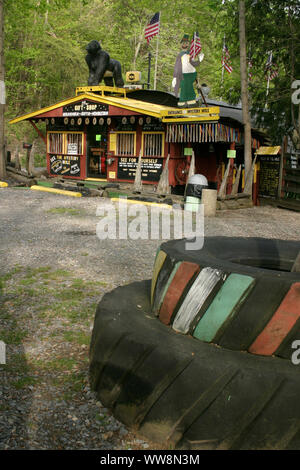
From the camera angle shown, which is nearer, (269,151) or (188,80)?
(188,80)

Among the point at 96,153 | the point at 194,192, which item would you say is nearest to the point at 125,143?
the point at 96,153

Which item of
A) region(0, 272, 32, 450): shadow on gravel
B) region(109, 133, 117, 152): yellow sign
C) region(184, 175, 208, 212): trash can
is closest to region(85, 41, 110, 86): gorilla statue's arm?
region(109, 133, 117, 152): yellow sign

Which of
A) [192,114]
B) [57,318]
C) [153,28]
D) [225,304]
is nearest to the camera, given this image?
[225,304]

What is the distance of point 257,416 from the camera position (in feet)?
6.95

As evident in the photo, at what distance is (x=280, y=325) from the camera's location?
2418 mm

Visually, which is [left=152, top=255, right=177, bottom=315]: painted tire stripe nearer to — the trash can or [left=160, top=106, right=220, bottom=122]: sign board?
the trash can

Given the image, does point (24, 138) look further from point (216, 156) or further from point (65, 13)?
point (216, 156)

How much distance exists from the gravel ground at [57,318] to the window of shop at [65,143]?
892 centimetres

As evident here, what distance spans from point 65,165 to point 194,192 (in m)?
8.58

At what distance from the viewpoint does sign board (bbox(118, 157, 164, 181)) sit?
16592 millimetres

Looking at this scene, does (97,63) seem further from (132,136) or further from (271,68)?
(271,68)

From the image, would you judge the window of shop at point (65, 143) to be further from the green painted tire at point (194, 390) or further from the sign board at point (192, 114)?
the green painted tire at point (194, 390)

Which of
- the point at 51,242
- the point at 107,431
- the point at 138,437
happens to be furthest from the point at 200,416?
the point at 51,242
